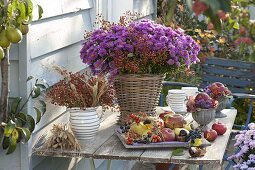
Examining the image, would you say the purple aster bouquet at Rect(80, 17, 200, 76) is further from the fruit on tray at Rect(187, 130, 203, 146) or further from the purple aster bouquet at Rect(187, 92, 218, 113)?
the fruit on tray at Rect(187, 130, 203, 146)

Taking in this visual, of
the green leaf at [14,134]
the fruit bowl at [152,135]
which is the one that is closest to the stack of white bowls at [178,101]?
the fruit bowl at [152,135]

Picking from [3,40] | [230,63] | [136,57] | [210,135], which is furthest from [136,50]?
[230,63]

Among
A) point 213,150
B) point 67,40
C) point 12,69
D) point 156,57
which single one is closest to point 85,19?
point 67,40

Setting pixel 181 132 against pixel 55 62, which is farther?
pixel 55 62

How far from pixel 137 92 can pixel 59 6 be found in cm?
66

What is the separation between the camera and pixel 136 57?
10.3 feet

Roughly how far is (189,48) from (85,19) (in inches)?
29.4

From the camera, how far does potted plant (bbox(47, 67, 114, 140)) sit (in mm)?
2920

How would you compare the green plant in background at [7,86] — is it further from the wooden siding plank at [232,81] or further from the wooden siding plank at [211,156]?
the wooden siding plank at [232,81]

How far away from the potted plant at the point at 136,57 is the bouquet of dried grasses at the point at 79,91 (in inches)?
5.2

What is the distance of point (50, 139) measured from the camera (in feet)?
9.23

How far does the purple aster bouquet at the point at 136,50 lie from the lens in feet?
10.2

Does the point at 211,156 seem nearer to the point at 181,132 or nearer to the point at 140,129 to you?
the point at 181,132

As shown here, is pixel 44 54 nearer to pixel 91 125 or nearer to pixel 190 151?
pixel 91 125
